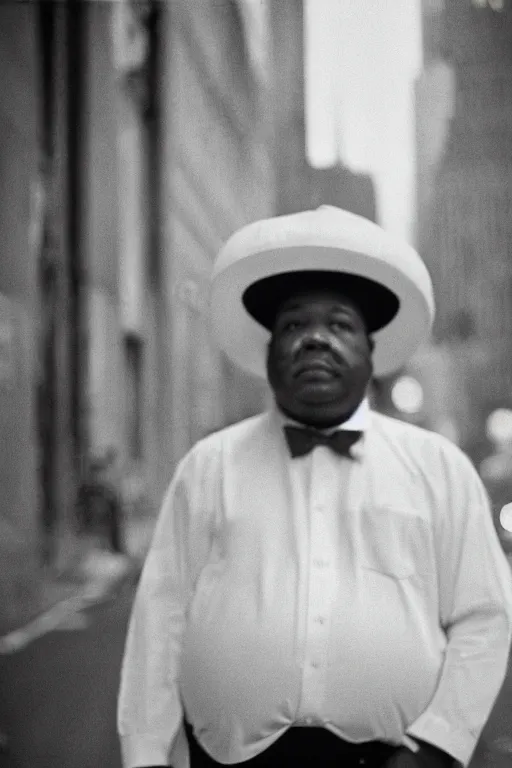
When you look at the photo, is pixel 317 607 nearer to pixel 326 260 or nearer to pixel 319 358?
pixel 319 358

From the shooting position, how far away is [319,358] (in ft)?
4.89

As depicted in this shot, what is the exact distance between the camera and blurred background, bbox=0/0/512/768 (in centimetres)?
215

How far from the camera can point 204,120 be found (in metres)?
2.28

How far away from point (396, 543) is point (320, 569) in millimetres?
138

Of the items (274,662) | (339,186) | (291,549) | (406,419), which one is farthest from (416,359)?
(274,662)

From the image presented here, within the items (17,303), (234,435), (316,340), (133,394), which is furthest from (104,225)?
(316,340)

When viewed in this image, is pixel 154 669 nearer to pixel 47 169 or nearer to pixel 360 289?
pixel 360 289

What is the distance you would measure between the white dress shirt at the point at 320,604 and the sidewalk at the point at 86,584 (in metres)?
0.65

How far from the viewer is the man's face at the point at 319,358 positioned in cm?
150

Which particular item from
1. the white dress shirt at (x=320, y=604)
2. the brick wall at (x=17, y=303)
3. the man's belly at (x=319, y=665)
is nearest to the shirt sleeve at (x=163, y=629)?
the white dress shirt at (x=320, y=604)

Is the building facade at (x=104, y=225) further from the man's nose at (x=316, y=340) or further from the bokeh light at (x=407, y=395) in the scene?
the man's nose at (x=316, y=340)

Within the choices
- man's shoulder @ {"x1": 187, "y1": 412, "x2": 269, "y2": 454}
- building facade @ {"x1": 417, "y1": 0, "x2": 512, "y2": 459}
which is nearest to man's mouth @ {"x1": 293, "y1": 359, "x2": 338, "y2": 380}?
man's shoulder @ {"x1": 187, "y1": 412, "x2": 269, "y2": 454}

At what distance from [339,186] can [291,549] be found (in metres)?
1.03

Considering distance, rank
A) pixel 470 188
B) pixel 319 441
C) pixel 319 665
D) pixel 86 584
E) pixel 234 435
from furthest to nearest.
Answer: pixel 86 584, pixel 470 188, pixel 234 435, pixel 319 441, pixel 319 665
